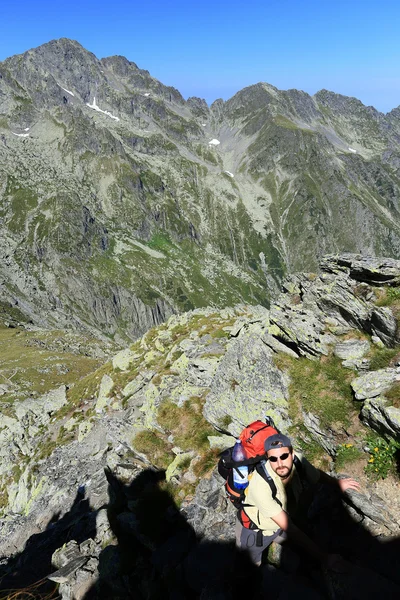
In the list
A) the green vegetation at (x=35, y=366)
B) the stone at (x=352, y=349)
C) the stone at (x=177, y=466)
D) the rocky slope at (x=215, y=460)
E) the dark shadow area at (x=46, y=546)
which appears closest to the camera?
the rocky slope at (x=215, y=460)

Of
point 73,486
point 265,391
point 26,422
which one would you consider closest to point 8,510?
point 73,486

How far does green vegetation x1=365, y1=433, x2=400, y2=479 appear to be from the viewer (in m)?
12.6

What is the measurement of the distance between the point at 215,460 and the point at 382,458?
8.07 metres

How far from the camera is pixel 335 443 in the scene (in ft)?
49.6

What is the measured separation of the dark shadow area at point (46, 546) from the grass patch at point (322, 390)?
13.2m

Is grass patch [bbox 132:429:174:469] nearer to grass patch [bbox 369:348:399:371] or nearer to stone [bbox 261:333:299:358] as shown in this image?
stone [bbox 261:333:299:358]

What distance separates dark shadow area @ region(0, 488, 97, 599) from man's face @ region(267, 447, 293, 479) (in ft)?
46.6

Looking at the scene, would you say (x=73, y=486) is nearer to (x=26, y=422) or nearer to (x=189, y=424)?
(x=189, y=424)

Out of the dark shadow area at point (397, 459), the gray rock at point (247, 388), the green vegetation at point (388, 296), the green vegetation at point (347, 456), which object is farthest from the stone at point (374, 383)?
the green vegetation at point (388, 296)

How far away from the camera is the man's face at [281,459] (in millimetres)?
8030

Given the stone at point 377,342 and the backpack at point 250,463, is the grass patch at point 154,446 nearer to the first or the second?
the backpack at point 250,463

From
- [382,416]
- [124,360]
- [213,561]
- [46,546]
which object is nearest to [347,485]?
[382,416]

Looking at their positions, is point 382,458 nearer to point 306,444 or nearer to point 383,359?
point 306,444

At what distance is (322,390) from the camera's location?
17.6 m
